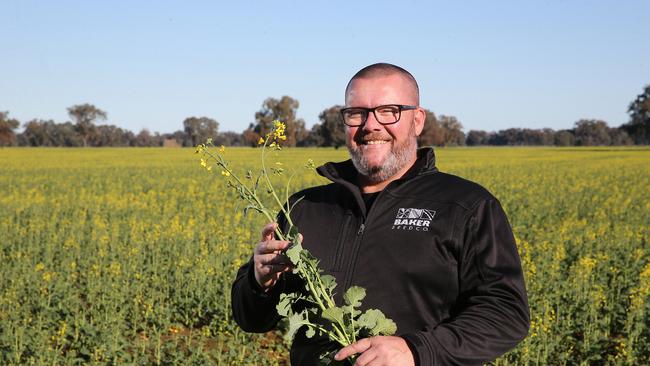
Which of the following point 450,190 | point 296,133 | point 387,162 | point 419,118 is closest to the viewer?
point 450,190

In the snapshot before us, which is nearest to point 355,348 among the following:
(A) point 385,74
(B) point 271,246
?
(B) point 271,246

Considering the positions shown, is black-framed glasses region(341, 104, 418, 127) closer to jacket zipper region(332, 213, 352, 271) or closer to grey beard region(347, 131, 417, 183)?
grey beard region(347, 131, 417, 183)

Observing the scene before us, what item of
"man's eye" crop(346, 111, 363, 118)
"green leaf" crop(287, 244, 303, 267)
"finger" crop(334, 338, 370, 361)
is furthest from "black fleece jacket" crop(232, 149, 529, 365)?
"green leaf" crop(287, 244, 303, 267)

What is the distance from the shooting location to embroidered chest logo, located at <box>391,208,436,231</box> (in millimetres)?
2445

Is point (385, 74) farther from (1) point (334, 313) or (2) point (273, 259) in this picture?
(1) point (334, 313)

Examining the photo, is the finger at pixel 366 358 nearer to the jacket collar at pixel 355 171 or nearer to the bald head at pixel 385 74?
the jacket collar at pixel 355 171

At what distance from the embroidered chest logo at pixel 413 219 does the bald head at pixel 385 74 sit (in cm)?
43

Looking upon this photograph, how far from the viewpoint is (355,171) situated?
2.84m

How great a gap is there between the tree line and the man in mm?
83489

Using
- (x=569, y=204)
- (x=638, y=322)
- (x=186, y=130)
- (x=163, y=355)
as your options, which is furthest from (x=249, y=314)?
(x=186, y=130)

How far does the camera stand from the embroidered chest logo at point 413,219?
2.45 m

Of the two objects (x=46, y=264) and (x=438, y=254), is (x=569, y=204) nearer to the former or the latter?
(x=46, y=264)

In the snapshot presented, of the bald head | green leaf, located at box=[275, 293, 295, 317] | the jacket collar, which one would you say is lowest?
green leaf, located at box=[275, 293, 295, 317]

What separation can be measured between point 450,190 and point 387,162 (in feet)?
0.86
